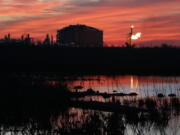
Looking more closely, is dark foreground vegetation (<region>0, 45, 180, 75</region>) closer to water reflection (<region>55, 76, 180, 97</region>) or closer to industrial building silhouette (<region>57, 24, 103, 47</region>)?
water reflection (<region>55, 76, 180, 97</region>)

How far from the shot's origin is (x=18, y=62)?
193ft

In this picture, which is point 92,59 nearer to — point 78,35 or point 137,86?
point 137,86

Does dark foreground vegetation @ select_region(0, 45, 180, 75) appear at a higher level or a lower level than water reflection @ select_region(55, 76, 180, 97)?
higher

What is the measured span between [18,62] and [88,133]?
44.8 meters

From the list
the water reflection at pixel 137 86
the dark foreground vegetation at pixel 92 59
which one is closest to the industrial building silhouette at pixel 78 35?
the dark foreground vegetation at pixel 92 59

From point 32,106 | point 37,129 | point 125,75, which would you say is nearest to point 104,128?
point 37,129

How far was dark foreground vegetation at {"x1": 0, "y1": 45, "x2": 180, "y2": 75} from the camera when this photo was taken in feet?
198

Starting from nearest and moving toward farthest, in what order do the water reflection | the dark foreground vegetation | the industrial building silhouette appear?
the water reflection, the dark foreground vegetation, the industrial building silhouette

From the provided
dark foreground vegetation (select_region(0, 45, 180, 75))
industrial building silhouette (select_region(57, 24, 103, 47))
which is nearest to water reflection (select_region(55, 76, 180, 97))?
dark foreground vegetation (select_region(0, 45, 180, 75))

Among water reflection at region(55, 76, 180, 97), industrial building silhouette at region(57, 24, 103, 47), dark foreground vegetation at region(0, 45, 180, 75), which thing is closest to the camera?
water reflection at region(55, 76, 180, 97)

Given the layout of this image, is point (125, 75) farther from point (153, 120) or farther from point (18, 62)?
point (153, 120)

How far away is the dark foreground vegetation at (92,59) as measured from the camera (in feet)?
198

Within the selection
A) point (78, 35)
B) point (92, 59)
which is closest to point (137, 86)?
point (92, 59)

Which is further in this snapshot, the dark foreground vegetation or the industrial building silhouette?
the industrial building silhouette
